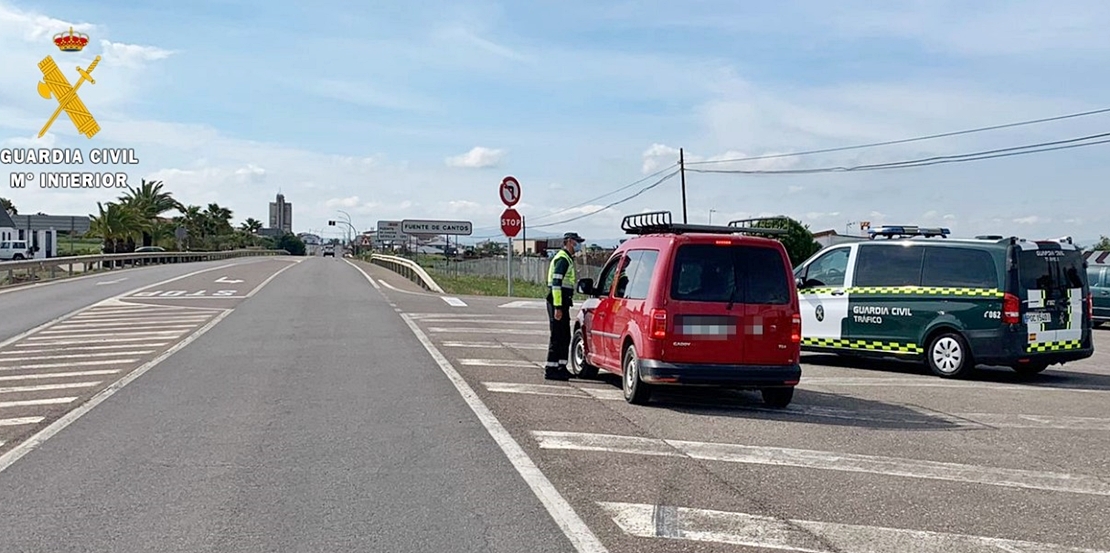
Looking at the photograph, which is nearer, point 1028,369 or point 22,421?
point 22,421

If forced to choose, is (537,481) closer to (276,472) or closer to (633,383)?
(276,472)

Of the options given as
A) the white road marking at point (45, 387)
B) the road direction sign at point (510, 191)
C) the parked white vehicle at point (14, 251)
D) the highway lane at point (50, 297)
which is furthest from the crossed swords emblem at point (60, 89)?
the parked white vehicle at point (14, 251)

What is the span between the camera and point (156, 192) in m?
86.2

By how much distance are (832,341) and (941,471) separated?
7.13 m

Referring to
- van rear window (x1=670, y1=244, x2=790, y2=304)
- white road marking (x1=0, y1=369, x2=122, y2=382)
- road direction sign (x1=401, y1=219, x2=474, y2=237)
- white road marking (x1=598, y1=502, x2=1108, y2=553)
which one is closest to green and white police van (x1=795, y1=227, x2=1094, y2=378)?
van rear window (x1=670, y1=244, x2=790, y2=304)

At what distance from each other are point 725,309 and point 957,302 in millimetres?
4970

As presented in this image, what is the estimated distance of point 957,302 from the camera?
13766mm

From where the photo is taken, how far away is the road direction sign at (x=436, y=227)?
176ft

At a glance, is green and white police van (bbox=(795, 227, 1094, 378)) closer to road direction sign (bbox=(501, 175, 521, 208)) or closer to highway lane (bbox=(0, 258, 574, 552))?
highway lane (bbox=(0, 258, 574, 552))

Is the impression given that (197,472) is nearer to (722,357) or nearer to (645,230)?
(722,357)

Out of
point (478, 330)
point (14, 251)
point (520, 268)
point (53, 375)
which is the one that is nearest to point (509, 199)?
point (478, 330)

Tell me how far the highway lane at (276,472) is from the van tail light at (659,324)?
194 cm

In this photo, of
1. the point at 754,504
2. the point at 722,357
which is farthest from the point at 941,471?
the point at 722,357

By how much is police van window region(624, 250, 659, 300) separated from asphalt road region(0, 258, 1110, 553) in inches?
45.8
